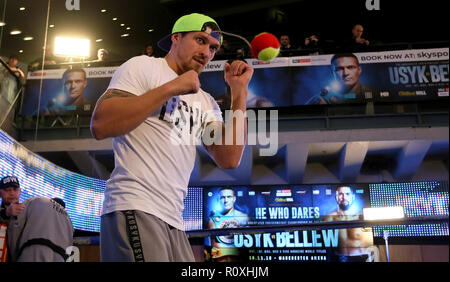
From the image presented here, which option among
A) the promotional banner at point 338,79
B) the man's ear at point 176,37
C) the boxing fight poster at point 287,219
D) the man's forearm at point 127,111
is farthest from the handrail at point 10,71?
the man's forearm at point 127,111

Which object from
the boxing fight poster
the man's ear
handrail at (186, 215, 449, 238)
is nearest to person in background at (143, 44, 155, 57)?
the boxing fight poster

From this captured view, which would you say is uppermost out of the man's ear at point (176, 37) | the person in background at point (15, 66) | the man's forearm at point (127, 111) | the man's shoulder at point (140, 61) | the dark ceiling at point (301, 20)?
the dark ceiling at point (301, 20)

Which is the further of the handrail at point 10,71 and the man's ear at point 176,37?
the handrail at point 10,71

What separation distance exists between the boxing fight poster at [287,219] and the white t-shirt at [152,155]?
20.6 ft

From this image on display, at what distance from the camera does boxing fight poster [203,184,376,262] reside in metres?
7.55

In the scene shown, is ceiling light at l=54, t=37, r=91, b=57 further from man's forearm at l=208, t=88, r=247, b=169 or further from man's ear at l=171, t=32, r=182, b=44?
man's forearm at l=208, t=88, r=247, b=169

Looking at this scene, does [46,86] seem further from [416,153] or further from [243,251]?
[416,153]

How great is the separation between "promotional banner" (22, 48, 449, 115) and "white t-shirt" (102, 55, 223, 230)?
5416 mm

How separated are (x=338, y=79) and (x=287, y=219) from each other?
2.53 m

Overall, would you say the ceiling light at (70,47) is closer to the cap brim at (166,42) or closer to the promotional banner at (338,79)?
the promotional banner at (338,79)

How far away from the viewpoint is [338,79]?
7090mm

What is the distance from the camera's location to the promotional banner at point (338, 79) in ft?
22.8

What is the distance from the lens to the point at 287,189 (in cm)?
798
